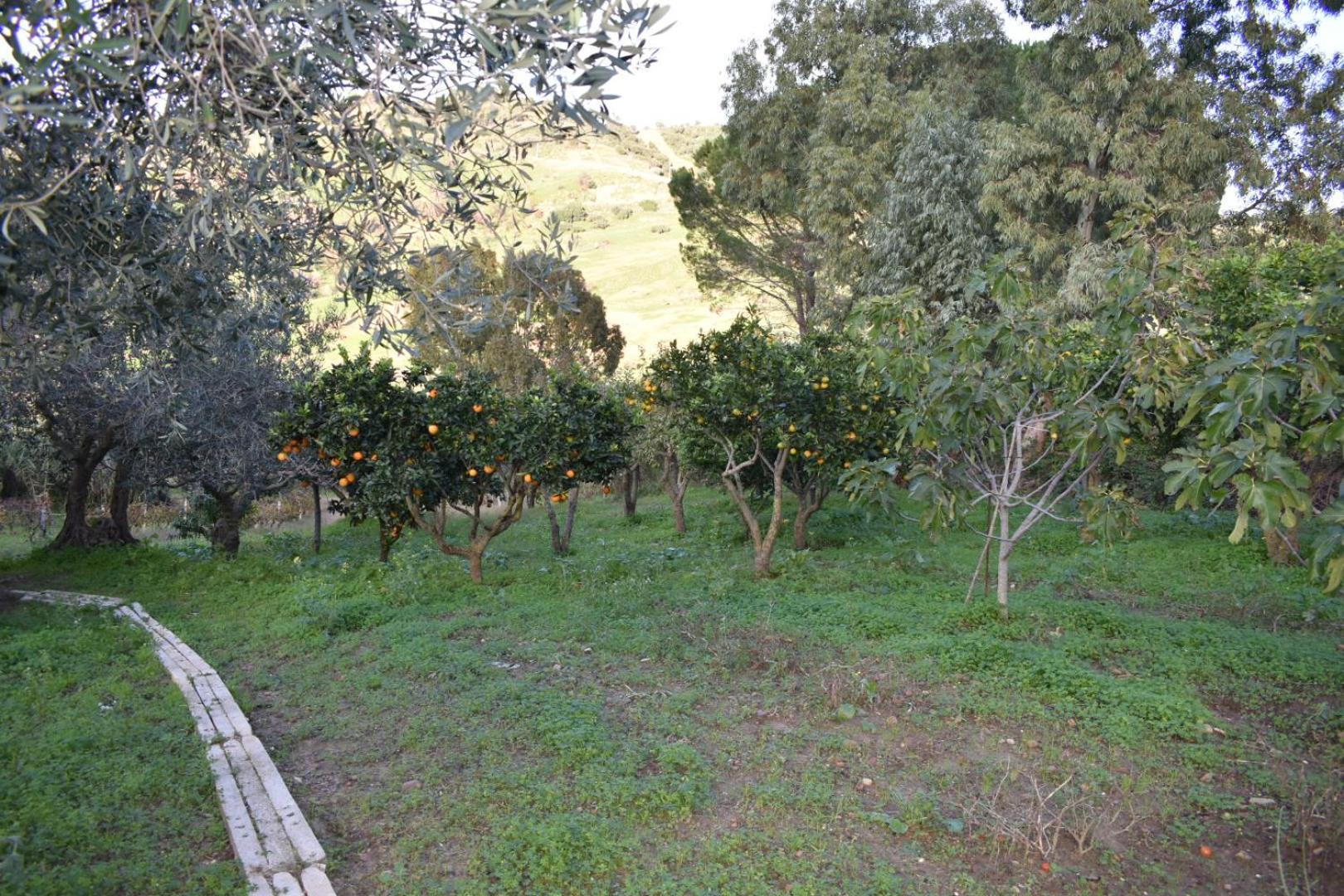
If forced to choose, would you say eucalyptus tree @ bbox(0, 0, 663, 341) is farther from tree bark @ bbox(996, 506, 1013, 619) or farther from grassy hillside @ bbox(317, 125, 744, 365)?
grassy hillside @ bbox(317, 125, 744, 365)

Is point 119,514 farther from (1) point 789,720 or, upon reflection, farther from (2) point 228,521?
(1) point 789,720

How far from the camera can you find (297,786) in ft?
16.2

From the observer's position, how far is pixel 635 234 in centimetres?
6406

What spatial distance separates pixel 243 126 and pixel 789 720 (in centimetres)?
437

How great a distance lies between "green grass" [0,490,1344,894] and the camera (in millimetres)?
4129

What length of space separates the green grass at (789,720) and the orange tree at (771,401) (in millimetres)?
1223

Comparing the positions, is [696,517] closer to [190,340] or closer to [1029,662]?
[1029,662]

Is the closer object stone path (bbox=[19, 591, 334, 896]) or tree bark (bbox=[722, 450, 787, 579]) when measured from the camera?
stone path (bbox=[19, 591, 334, 896])

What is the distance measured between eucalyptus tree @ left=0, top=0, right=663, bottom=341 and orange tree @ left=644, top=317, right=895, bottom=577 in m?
4.81

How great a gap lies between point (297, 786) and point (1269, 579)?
30.1 ft

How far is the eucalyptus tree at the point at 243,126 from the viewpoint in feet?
10.6

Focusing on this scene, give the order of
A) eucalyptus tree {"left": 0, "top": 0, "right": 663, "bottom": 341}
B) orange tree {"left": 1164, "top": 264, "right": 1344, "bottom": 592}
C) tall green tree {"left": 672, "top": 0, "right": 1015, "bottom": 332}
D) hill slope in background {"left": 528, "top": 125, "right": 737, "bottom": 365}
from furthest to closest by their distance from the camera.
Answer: hill slope in background {"left": 528, "top": 125, "right": 737, "bottom": 365} → tall green tree {"left": 672, "top": 0, "right": 1015, "bottom": 332} → orange tree {"left": 1164, "top": 264, "right": 1344, "bottom": 592} → eucalyptus tree {"left": 0, "top": 0, "right": 663, "bottom": 341}

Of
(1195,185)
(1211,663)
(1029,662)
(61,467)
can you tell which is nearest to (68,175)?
(1029,662)

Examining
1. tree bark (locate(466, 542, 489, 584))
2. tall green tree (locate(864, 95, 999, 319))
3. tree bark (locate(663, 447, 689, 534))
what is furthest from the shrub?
tall green tree (locate(864, 95, 999, 319))
